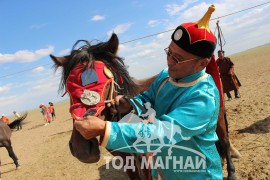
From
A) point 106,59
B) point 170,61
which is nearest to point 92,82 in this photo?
point 106,59

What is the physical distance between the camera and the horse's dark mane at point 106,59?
8.52 feet

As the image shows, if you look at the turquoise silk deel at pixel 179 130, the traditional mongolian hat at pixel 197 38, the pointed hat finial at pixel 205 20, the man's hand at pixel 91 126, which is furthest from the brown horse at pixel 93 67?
the pointed hat finial at pixel 205 20

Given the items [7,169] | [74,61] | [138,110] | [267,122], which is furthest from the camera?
[7,169]

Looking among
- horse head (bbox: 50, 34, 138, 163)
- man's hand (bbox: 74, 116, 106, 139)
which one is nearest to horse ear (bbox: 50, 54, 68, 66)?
horse head (bbox: 50, 34, 138, 163)

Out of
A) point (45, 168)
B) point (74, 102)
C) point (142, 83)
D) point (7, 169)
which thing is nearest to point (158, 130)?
point (74, 102)

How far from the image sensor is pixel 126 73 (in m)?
2.84

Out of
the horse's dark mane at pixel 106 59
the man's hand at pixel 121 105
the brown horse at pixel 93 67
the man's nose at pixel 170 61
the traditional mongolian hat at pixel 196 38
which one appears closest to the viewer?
the traditional mongolian hat at pixel 196 38

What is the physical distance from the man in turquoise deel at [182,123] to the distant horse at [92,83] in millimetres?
375

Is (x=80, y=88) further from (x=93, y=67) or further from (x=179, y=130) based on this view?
(x=179, y=130)

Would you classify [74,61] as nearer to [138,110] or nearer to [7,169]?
[138,110]

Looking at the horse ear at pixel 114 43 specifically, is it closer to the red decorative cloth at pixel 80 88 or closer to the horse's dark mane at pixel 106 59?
the horse's dark mane at pixel 106 59

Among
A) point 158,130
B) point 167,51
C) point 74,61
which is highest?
point 74,61

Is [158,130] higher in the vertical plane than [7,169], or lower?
higher

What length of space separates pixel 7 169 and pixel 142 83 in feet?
27.7
